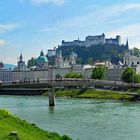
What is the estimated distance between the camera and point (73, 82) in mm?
67688

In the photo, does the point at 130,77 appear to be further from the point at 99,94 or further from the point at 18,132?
the point at 18,132

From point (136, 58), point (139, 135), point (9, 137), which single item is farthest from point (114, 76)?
point (9, 137)

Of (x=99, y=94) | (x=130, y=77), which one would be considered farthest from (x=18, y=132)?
(x=130, y=77)

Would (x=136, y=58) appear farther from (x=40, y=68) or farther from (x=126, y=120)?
(x=126, y=120)

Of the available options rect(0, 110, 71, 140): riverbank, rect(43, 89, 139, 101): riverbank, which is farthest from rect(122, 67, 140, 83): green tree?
rect(0, 110, 71, 140): riverbank

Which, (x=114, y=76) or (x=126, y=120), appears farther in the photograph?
(x=114, y=76)

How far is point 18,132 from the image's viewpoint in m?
19.3

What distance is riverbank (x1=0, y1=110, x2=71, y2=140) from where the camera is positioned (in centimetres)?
1735

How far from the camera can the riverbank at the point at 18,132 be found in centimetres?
1735

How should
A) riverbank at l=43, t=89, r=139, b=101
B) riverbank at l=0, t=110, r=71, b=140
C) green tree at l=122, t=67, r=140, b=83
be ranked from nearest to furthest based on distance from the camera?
riverbank at l=0, t=110, r=71, b=140
riverbank at l=43, t=89, r=139, b=101
green tree at l=122, t=67, r=140, b=83

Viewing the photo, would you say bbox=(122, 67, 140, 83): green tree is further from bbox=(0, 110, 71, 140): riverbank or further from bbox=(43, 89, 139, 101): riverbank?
bbox=(0, 110, 71, 140): riverbank

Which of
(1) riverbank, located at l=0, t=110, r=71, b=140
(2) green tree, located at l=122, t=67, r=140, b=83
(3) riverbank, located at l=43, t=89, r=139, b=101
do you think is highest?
(2) green tree, located at l=122, t=67, r=140, b=83

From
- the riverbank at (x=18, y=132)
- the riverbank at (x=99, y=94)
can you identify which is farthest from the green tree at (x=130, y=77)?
the riverbank at (x=18, y=132)

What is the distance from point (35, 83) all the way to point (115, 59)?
132 metres
